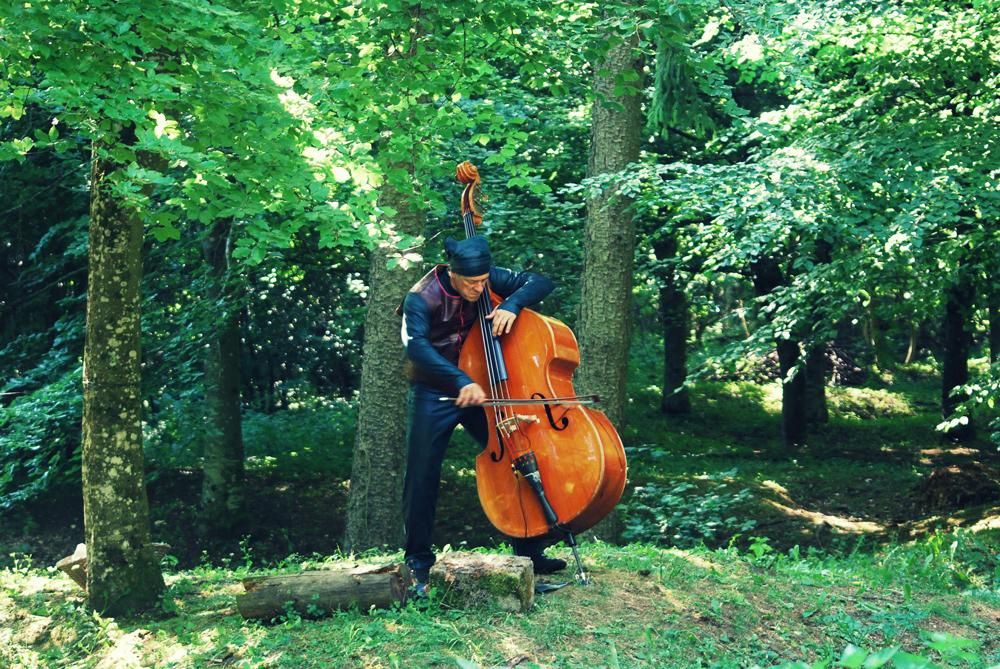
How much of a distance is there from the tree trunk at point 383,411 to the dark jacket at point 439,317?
2984mm

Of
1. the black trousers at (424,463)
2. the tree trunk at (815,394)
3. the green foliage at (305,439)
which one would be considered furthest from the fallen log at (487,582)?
the tree trunk at (815,394)

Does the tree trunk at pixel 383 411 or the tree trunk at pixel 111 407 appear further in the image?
the tree trunk at pixel 383 411

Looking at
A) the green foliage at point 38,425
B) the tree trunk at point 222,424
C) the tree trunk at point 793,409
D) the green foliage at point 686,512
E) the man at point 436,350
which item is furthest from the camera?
the tree trunk at point 793,409

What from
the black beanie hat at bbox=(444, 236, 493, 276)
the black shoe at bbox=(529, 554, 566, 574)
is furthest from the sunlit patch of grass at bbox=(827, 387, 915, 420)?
the black beanie hat at bbox=(444, 236, 493, 276)

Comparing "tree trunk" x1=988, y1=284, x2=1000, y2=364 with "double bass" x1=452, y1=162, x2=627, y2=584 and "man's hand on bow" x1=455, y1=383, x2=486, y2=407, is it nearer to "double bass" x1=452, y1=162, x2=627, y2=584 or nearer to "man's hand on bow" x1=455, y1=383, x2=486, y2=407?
"double bass" x1=452, y1=162, x2=627, y2=584

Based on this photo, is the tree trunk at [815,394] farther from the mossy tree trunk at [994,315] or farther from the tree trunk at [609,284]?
the tree trunk at [609,284]

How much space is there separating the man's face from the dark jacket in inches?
3.9

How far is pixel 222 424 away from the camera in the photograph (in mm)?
13242

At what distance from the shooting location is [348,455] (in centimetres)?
1634

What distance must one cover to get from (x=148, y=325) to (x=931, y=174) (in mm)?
8707

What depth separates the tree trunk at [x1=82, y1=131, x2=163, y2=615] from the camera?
6.25 metres

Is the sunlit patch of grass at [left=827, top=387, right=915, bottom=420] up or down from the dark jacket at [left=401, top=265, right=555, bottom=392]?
down

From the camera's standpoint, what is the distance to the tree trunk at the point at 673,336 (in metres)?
18.5

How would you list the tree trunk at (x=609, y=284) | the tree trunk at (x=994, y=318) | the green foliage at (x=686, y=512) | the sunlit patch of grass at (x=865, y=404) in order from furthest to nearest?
the sunlit patch of grass at (x=865, y=404) → the tree trunk at (x=994, y=318) → the green foliage at (x=686, y=512) → the tree trunk at (x=609, y=284)
